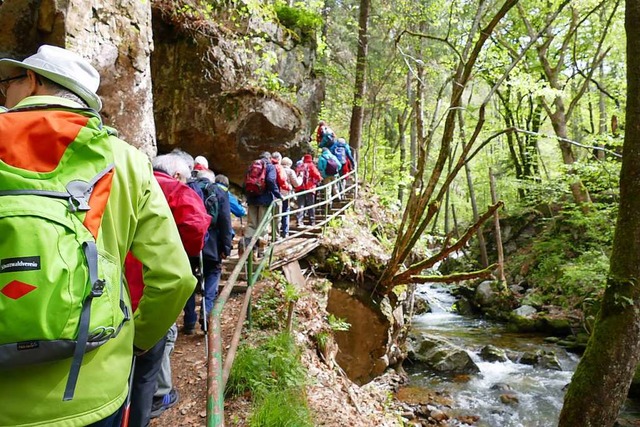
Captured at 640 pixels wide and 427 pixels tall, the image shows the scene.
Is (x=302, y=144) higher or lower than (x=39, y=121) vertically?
higher

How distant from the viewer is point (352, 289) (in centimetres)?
849

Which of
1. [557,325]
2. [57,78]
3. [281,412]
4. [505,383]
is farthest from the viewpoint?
[557,325]

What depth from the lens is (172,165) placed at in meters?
3.98

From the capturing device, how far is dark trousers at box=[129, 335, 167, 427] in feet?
8.46

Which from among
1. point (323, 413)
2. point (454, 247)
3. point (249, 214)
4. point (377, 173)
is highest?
point (377, 173)

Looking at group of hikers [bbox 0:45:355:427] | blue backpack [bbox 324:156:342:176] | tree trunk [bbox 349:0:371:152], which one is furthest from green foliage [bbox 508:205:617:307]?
group of hikers [bbox 0:45:355:427]

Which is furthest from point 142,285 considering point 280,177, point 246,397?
point 280,177

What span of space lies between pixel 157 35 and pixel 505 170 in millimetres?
24016

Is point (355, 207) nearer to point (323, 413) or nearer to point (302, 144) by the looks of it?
point (302, 144)

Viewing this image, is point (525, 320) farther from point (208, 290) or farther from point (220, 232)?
point (220, 232)

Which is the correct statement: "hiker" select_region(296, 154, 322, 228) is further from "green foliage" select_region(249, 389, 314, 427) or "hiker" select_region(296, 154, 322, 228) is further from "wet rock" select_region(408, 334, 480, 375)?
"green foliage" select_region(249, 389, 314, 427)

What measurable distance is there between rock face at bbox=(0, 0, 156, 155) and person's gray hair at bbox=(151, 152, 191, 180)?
4.14 m

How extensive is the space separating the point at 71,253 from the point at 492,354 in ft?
43.6

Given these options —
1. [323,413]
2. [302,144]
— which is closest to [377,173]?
[302,144]
